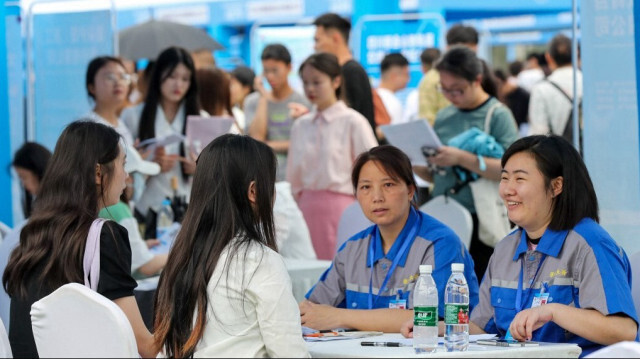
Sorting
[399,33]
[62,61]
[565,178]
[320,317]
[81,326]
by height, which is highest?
[399,33]

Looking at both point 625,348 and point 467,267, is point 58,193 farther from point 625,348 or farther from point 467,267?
point 625,348

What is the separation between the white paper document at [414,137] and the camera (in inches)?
214

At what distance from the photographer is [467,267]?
3.99 m

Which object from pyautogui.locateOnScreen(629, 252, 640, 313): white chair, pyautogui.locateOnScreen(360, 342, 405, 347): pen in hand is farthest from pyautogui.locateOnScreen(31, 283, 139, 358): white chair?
pyautogui.locateOnScreen(629, 252, 640, 313): white chair

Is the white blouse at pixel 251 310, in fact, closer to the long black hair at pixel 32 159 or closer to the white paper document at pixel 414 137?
the white paper document at pixel 414 137

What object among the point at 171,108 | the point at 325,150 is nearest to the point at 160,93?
the point at 171,108

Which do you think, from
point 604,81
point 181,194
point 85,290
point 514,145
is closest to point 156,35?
point 181,194

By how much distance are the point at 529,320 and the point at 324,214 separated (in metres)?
3.27

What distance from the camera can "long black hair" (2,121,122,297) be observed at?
3.32 meters

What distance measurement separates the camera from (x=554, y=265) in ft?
11.0

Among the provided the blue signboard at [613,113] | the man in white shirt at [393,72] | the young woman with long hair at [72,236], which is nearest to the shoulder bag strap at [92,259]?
the young woman with long hair at [72,236]

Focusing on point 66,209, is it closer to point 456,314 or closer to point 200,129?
point 456,314

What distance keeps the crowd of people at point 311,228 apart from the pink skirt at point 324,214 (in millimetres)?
10

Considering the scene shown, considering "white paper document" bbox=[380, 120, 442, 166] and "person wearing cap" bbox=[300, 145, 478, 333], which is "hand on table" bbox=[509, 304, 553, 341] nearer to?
"person wearing cap" bbox=[300, 145, 478, 333]
